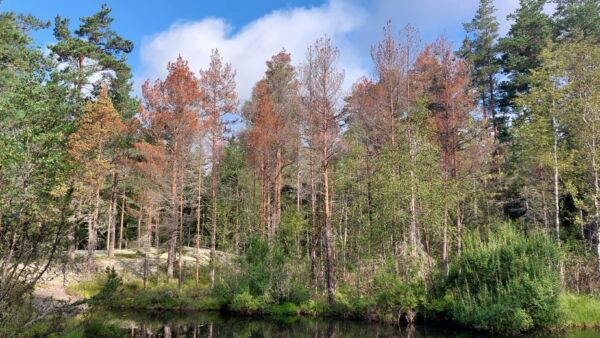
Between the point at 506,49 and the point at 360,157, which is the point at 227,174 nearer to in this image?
the point at 360,157

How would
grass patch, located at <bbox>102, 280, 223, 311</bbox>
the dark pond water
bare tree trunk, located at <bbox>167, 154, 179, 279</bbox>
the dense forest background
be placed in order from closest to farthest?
the dark pond water
the dense forest background
grass patch, located at <bbox>102, 280, 223, 311</bbox>
bare tree trunk, located at <bbox>167, 154, 179, 279</bbox>

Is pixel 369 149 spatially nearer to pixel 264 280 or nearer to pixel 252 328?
pixel 264 280

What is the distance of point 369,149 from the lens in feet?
88.0

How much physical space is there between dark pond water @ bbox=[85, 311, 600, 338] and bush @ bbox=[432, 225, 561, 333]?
24.3 inches

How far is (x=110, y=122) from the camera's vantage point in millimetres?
27719

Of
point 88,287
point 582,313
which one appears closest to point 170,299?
point 88,287

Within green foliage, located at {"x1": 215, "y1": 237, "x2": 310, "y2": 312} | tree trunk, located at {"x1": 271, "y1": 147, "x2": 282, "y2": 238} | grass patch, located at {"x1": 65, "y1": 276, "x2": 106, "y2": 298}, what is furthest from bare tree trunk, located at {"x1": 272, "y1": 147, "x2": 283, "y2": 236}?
grass patch, located at {"x1": 65, "y1": 276, "x2": 106, "y2": 298}

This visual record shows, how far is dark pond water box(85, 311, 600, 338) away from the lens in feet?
50.8

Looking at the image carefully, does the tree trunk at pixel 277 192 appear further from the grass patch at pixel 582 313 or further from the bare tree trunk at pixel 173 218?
the grass patch at pixel 582 313

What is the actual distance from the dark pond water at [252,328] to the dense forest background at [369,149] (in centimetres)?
172

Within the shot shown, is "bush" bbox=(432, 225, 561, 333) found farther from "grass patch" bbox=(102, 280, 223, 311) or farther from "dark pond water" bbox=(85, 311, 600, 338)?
"grass patch" bbox=(102, 280, 223, 311)

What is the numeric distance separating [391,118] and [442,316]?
10.1m

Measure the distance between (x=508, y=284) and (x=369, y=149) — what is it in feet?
42.5

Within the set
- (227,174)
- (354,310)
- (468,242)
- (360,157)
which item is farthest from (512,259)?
(227,174)
